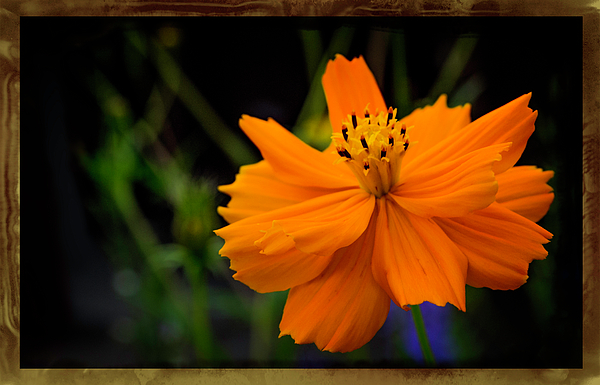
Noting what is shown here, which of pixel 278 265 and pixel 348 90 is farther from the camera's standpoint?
pixel 348 90

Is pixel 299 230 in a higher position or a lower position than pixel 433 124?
lower

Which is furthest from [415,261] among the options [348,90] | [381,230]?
[348,90]

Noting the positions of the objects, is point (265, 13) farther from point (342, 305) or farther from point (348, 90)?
point (342, 305)

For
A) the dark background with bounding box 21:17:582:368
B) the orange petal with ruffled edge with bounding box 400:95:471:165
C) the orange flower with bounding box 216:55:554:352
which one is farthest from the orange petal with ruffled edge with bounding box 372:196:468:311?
the dark background with bounding box 21:17:582:368

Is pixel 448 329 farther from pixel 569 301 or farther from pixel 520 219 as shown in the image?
pixel 520 219

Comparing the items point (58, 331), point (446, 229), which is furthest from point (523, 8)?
point (58, 331)

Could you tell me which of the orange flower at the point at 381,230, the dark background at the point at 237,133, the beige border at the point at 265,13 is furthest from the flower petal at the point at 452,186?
the beige border at the point at 265,13

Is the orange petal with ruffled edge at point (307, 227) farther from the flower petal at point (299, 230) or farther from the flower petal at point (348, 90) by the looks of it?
the flower petal at point (348, 90)
